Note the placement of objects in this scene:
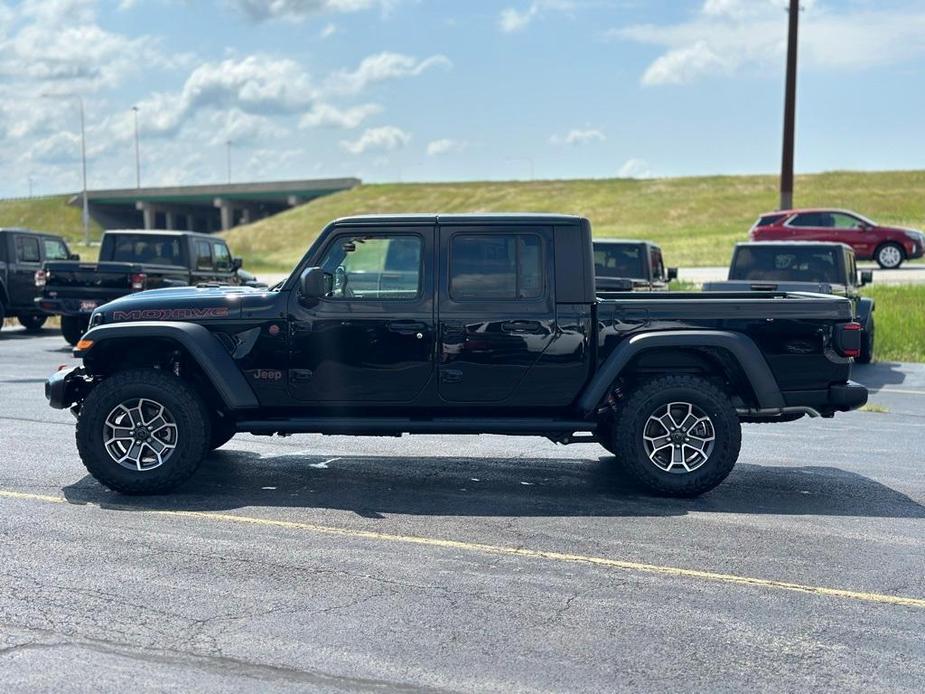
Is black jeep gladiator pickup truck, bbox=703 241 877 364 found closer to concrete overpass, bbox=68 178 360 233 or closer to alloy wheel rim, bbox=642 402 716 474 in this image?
alloy wheel rim, bbox=642 402 716 474

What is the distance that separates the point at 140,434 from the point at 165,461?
271 mm

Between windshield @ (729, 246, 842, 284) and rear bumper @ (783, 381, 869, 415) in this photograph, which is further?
windshield @ (729, 246, 842, 284)

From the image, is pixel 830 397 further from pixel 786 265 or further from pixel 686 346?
pixel 786 265

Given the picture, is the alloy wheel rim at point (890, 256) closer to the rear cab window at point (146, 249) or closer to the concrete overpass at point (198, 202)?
the rear cab window at point (146, 249)

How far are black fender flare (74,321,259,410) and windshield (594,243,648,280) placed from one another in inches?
436

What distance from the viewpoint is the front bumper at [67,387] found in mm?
7941

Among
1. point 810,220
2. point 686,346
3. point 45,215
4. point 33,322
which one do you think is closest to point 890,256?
point 810,220

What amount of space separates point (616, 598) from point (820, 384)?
312 centimetres

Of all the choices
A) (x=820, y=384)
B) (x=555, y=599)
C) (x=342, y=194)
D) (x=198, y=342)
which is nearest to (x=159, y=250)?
(x=198, y=342)

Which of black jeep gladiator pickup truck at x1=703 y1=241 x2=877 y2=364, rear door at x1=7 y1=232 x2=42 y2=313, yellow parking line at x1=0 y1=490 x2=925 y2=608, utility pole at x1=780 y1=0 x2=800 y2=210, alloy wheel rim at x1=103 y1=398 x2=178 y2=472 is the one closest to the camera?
yellow parking line at x1=0 y1=490 x2=925 y2=608

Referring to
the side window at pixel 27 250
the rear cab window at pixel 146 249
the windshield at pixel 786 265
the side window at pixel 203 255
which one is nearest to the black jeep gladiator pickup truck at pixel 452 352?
the windshield at pixel 786 265

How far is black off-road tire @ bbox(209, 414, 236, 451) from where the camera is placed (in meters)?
8.39

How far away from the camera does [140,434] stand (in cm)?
775

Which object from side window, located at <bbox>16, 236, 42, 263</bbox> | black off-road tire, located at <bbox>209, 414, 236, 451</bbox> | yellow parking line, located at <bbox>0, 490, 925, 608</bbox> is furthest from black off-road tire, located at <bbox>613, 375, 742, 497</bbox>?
side window, located at <bbox>16, 236, 42, 263</bbox>
